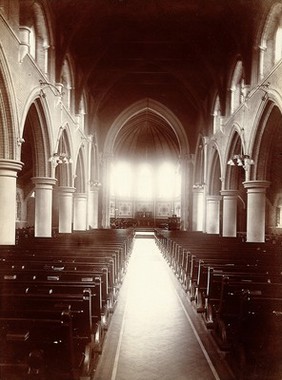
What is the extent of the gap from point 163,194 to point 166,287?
3514cm

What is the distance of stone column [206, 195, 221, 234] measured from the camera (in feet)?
93.7

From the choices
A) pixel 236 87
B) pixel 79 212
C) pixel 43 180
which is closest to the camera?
pixel 43 180

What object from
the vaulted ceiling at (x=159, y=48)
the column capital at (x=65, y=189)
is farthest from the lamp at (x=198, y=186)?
the column capital at (x=65, y=189)

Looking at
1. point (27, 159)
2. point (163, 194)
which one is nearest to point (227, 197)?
point (27, 159)

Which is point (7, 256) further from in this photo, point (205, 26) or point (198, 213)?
point (198, 213)

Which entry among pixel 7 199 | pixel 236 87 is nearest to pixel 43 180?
pixel 7 199

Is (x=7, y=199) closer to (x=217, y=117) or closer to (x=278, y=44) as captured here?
(x=278, y=44)

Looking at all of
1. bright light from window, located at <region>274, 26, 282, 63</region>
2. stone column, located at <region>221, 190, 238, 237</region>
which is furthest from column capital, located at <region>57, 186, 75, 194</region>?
bright light from window, located at <region>274, 26, 282, 63</region>

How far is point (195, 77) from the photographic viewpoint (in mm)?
28984

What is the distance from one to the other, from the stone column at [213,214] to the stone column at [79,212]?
339 inches

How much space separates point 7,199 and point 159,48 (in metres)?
16.5

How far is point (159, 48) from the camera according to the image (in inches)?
1025

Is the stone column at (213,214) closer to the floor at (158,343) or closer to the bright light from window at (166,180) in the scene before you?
the floor at (158,343)

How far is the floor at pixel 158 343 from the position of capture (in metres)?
5.79
